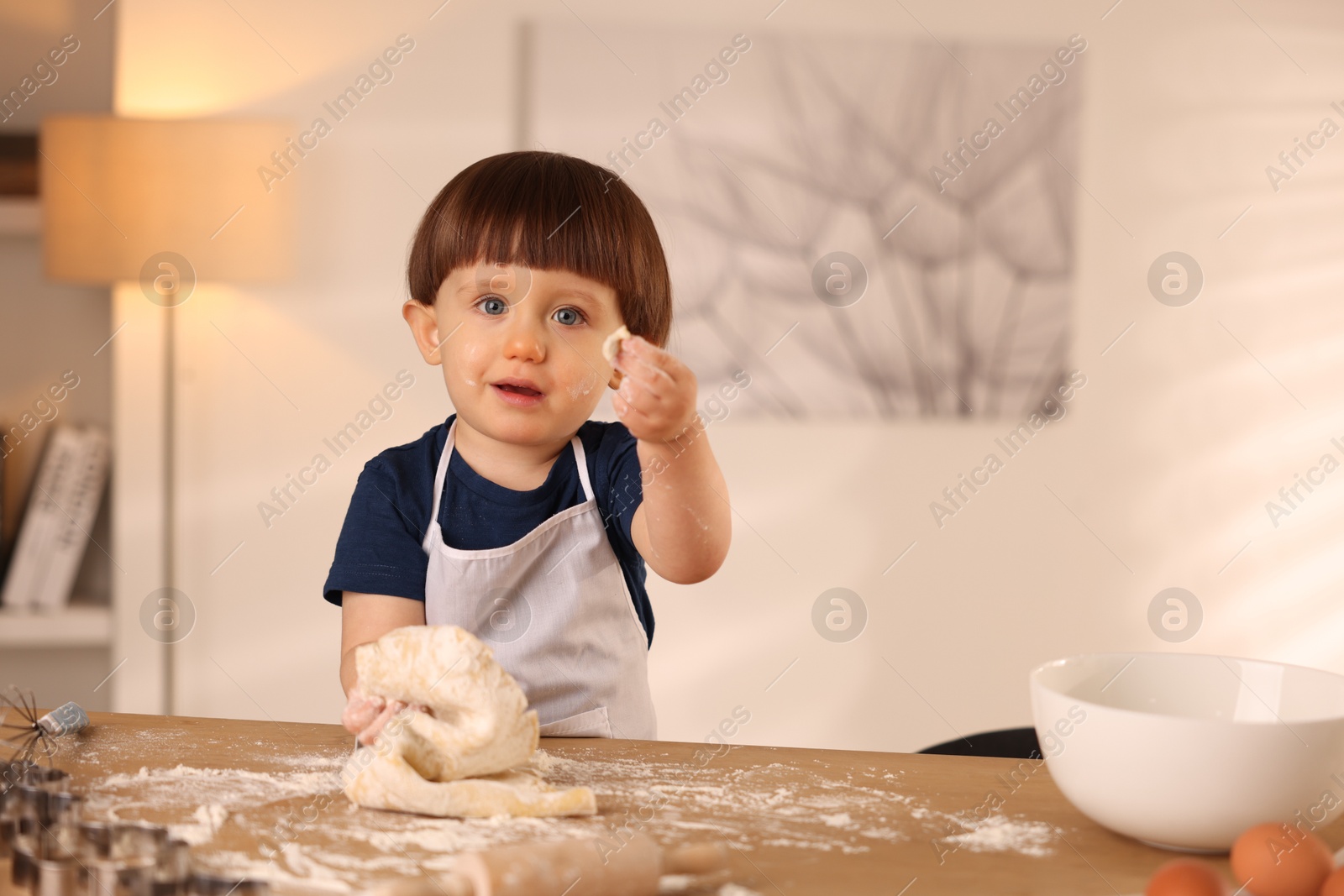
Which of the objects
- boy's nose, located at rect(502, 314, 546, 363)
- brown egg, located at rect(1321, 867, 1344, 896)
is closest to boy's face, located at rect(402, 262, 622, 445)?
boy's nose, located at rect(502, 314, 546, 363)

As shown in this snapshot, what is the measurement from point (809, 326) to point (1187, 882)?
208cm

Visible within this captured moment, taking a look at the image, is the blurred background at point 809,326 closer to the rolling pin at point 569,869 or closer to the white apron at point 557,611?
Result: the white apron at point 557,611

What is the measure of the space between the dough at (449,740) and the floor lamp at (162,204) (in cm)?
187

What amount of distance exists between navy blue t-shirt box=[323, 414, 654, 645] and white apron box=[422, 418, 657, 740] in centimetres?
1

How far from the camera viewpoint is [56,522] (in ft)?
7.77

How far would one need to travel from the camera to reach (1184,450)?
2.68 metres

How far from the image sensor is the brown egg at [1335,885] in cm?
53

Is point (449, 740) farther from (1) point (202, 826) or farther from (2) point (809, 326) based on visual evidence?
(2) point (809, 326)

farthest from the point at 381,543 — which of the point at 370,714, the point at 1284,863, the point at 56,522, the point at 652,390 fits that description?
the point at 56,522

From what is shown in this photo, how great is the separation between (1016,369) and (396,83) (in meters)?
1.59

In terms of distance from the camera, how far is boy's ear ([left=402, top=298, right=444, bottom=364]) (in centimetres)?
110

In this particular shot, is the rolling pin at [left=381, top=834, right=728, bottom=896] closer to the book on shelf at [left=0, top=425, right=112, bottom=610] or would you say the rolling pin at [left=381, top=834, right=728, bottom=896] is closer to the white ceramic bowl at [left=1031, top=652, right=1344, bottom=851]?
the white ceramic bowl at [left=1031, top=652, right=1344, bottom=851]

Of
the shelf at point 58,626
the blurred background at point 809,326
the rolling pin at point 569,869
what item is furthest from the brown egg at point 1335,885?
the shelf at point 58,626

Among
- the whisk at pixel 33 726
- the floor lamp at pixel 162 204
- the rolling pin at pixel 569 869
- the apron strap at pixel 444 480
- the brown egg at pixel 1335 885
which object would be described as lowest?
the brown egg at pixel 1335 885
